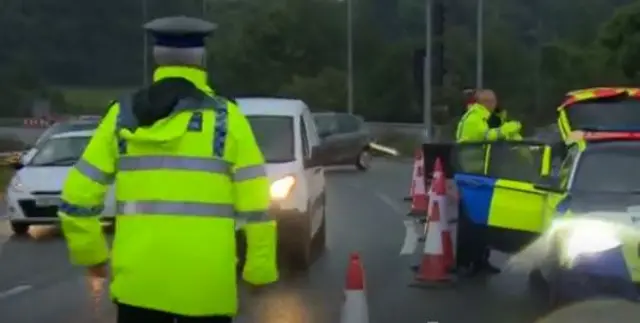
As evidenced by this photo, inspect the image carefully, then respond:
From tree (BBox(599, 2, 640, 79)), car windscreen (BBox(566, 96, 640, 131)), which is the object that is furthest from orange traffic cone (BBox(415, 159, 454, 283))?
tree (BBox(599, 2, 640, 79))

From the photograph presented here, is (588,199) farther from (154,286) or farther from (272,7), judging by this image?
(272,7)

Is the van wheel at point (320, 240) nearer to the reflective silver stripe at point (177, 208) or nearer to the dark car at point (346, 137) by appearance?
the reflective silver stripe at point (177, 208)

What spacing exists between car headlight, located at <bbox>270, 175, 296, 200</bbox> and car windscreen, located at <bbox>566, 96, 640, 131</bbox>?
3.12 meters

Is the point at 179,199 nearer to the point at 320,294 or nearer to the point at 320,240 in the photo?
the point at 320,294

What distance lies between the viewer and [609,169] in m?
11.4

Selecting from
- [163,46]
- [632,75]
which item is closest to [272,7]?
[632,75]

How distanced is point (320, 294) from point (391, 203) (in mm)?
12741

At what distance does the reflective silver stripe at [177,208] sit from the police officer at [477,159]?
7739 millimetres

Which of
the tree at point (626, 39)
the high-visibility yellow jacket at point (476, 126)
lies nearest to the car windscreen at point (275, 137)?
the high-visibility yellow jacket at point (476, 126)

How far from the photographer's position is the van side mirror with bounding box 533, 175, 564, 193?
11.2 meters

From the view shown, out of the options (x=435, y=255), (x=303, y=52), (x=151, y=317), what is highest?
(x=151, y=317)

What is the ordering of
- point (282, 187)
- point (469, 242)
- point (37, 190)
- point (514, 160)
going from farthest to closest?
point (37, 190), point (282, 187), point (514, 160), point (469, 242)

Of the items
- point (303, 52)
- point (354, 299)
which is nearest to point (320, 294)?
point (354, 299)

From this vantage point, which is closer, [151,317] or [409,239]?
[151,317]
